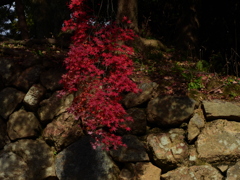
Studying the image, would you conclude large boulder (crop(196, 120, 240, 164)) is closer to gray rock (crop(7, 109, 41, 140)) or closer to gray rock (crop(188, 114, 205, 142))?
gray rock (crop(188, 114, 205, 142))

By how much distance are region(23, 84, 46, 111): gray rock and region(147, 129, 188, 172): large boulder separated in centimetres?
280

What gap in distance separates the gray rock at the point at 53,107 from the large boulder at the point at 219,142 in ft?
9.86

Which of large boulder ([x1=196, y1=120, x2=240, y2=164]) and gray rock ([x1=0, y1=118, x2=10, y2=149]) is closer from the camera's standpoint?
large boulder ([x1=196, y1=120, x2=240, y2=164])

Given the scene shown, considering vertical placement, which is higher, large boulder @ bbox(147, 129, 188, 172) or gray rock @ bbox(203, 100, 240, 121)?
gray rock @ bbox(203, 100, 240, 121)

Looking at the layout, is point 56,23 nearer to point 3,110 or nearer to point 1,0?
point 1,0

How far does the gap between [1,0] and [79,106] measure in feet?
22.9

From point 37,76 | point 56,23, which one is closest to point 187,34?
point 56,23

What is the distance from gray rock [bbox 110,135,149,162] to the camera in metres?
5.38

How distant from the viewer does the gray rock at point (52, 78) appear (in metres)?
6.38

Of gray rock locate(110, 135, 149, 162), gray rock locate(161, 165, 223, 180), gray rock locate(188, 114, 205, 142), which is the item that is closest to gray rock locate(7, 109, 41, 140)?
gray rock locate(110, 135, 149, 162)

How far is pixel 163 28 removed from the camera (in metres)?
12.1

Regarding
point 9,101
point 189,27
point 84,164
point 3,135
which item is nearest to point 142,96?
point 84,164

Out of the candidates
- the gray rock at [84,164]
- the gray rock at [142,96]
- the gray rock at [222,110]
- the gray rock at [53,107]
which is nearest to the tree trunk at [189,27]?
the gray rock at [142,96]

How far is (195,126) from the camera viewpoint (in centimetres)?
533
